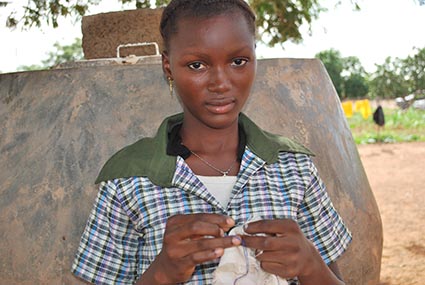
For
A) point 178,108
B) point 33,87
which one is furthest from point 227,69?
point 33,87

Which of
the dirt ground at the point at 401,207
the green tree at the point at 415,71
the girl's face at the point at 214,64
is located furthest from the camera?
the green tree at the point at 415,71

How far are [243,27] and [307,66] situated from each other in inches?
39.9

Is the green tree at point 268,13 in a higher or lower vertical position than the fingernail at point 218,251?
higher

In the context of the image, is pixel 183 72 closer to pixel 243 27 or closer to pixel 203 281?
pixel 243 27

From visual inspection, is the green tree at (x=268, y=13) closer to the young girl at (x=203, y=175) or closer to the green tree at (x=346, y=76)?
the young girl at (x=203, y=175)

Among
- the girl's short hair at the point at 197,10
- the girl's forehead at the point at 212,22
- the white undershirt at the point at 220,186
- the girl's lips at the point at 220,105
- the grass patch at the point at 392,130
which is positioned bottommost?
the grass patch at the point at 392,130

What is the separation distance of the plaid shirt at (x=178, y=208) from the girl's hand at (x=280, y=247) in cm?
20

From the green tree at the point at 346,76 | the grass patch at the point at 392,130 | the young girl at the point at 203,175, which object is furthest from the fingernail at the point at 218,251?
the green tree at the point at 346,76

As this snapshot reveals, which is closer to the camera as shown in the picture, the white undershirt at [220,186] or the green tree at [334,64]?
the white undershirt at [220,186]

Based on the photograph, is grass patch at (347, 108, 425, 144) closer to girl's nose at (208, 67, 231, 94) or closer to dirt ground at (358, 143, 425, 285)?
dirt ground at (358, 143, 425, 285)

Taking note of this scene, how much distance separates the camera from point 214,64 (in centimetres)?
135

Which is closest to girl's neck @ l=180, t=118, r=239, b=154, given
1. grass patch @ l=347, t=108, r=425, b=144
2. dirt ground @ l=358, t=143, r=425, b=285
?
dirt ground @ l=358, t=143, r=425, b=285

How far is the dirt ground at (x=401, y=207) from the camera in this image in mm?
3948

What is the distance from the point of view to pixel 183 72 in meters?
1.39
